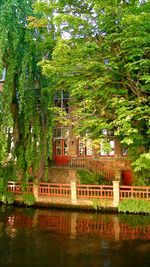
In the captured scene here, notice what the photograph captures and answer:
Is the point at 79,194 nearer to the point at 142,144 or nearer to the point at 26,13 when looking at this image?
the point at 142,144

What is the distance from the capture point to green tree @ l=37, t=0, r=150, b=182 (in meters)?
15.9

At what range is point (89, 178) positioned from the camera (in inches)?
919

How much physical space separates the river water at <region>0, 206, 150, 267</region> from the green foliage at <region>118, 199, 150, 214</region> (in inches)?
21.8

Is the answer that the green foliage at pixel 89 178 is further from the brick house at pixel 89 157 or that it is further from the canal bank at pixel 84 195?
the canal bank at pixel 84 195

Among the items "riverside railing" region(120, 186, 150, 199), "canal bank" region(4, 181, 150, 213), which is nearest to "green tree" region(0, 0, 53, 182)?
"canal bank" region(4, 181, 150, 213)

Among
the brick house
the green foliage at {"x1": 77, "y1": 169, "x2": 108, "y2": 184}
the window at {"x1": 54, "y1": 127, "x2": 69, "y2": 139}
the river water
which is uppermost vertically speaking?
the window at {"x1": 54, "y1": 127, "x2": 69, "y2": 139}

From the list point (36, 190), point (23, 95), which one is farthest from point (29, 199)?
point (23, 95)

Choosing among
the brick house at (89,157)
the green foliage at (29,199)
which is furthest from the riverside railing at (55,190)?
the brick house at (89,157)

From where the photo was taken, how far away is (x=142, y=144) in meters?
19.0

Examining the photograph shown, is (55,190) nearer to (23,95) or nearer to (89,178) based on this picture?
(89,178)

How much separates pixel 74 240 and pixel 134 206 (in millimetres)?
6399

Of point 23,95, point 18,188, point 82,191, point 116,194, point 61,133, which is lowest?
point 116,194

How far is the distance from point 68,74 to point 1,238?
10577mm

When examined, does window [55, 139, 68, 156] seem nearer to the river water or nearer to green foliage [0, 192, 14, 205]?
green foliage [0, 192, 14, 205]
